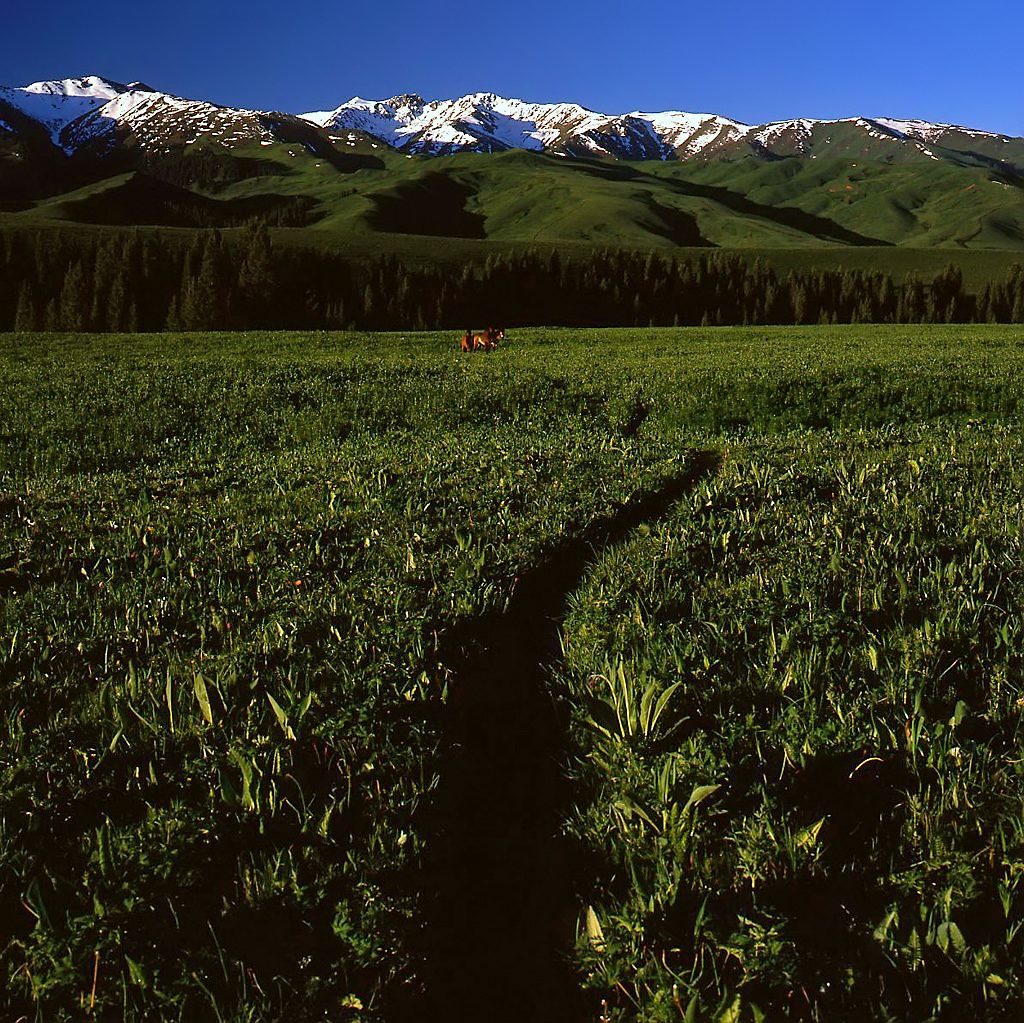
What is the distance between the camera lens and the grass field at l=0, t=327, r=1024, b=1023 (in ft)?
10.1

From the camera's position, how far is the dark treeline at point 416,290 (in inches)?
5251

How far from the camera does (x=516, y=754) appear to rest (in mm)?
4777

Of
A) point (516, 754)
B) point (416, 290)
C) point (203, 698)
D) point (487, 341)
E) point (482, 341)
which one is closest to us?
point (203, 698)

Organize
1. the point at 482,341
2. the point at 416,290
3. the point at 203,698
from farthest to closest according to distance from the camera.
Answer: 1. the point at 416,290
2. the point at 482,341
3. the point at 203,698

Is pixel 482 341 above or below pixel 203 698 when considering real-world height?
above

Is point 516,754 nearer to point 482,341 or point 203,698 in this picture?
point 203,698

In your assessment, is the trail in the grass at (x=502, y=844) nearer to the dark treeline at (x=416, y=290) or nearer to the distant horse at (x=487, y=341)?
the distant horse at (x=487, y=341)

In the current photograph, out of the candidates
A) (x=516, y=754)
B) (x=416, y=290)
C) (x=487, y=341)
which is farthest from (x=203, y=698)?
(x=416, y=290)

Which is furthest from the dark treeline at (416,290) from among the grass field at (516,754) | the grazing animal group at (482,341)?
the grass field at (516,754)

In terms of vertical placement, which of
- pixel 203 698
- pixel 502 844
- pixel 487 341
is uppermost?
pixel 487 341

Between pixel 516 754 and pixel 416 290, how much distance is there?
163110mm

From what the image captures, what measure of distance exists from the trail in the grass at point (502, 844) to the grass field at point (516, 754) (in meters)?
0.02

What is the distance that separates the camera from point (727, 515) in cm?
829

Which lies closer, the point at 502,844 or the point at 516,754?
the point at 502,844
